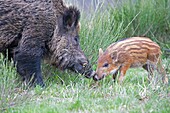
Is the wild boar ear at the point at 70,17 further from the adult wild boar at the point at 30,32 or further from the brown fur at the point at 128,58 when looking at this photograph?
the brown fur at the point at 128,58

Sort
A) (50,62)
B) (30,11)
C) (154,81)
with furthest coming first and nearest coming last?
(50,62), (30,11), (154,81)

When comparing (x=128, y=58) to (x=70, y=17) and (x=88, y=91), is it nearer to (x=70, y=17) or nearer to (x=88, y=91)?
(x=70, y=17)

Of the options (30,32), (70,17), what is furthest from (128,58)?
Answer: (30,32)

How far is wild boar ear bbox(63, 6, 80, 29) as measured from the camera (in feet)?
25.2

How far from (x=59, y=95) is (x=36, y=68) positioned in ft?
3.33

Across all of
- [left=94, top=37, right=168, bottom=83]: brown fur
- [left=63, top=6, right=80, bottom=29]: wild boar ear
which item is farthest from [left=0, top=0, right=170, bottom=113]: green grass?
[left=63, top=6, right=80, bottom=29]: wild boar ear

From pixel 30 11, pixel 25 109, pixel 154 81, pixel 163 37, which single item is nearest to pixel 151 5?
pixel 163 37

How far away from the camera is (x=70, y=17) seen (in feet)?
25.3

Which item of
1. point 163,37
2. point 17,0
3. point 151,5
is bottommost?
point 163,37

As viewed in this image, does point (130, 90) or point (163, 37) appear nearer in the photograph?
point (130, 90)

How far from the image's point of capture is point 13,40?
7336mm

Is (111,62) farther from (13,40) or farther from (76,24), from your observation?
(13,40)

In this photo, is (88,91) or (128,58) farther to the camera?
(128,58)

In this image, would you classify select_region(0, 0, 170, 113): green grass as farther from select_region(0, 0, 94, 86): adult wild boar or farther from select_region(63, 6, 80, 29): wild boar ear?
select_region(63, 6, 80, 29): wild boar ear
